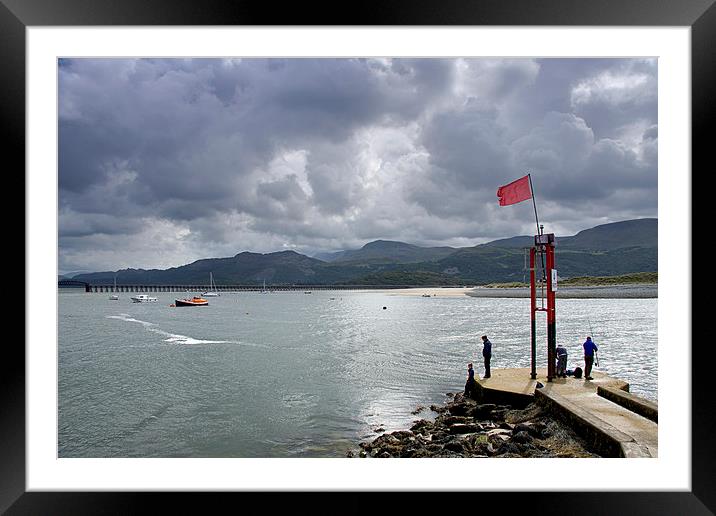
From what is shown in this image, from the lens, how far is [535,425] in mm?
5641

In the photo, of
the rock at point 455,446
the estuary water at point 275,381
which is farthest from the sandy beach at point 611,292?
the rock at point 455,446

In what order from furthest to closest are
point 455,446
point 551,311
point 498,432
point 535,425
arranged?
point 551,311
point 498,432
point 535,425
point 455,446

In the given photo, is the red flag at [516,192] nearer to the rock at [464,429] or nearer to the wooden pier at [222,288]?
the rock at [464,429]

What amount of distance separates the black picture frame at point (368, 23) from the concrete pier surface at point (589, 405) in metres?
1.54

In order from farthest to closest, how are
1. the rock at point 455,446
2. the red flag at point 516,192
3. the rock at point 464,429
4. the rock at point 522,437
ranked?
the red flag at point 516,192 → the rock at point 464,429 → the rock at point 455,446 → the rock at point 522,437

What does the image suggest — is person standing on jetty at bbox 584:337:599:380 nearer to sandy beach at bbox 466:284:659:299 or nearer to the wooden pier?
sandy beach at bbox 466:284:659:299

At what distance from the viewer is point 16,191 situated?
242 centimetres

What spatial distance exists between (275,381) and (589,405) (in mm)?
8029

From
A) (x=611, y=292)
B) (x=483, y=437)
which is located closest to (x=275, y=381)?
(x=483, y=437)

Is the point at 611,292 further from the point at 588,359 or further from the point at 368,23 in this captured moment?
the point at 368,23

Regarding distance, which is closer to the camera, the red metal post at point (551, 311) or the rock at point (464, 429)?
the rock at point (464, 429)

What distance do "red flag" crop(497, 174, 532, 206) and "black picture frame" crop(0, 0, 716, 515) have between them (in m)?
4.09

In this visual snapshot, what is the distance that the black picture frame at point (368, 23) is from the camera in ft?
7.68

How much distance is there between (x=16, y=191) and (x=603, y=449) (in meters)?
4.46
